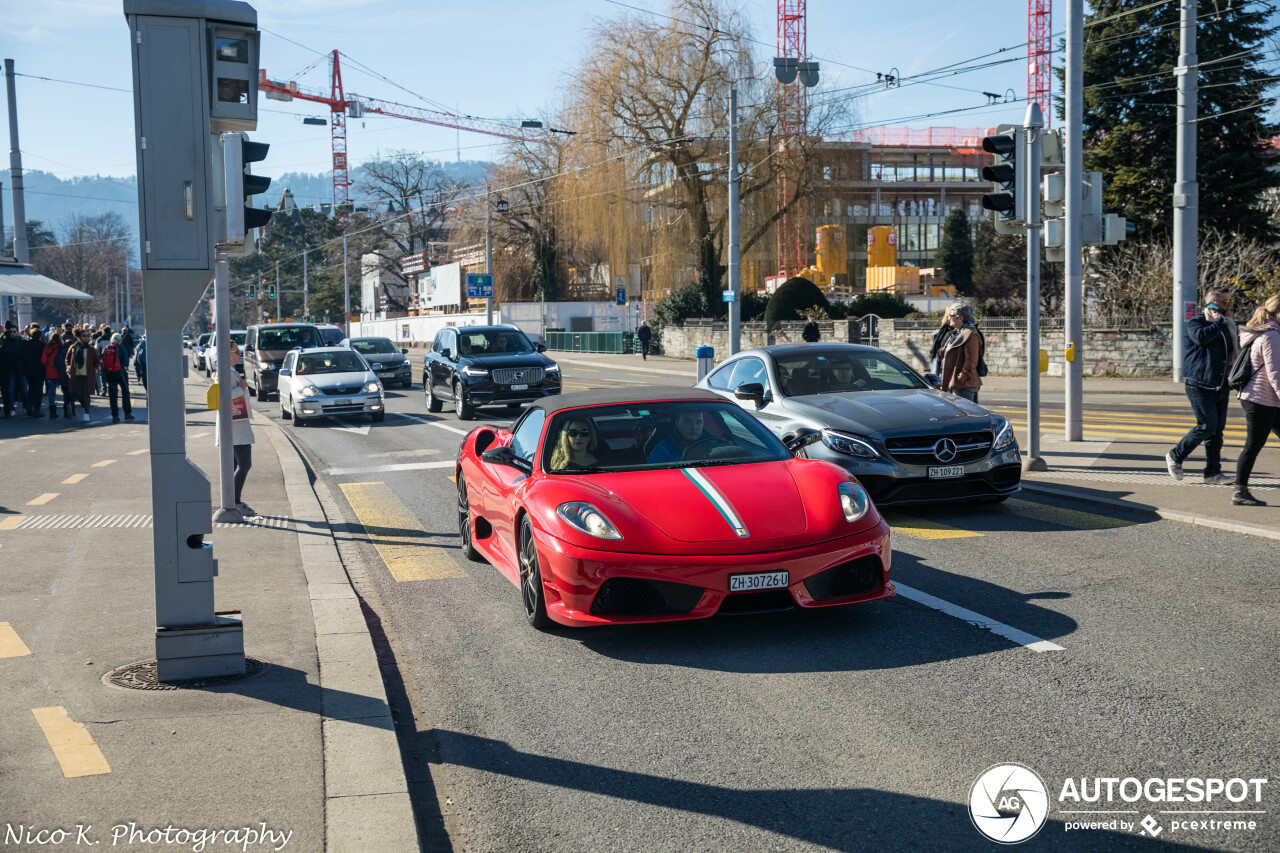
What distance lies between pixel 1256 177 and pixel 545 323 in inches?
1894

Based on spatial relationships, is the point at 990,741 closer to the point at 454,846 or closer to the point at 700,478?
the point at 454,846

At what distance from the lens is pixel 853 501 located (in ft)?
21.9

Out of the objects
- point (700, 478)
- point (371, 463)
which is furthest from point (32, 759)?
point (371, 463)

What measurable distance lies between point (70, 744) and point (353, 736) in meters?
1.10

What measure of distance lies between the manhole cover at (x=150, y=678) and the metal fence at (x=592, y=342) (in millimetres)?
53791

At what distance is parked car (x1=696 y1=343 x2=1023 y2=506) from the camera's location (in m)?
9.88

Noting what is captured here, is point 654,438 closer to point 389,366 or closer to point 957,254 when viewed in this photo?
point 389,366

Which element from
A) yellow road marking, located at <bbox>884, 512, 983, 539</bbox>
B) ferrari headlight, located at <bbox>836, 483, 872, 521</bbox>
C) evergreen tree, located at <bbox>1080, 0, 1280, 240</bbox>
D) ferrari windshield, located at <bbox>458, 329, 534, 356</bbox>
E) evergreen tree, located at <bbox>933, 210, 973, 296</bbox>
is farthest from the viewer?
evergreen tree, located at <bbox>933, 210, 973, 296</bbox>

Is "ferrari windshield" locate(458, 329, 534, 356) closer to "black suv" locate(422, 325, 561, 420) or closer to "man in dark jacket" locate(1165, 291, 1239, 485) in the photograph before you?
"black suv" locate(422, 325, 561, 420)

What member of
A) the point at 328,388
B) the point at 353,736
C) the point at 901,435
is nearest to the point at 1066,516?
the point at 901,435

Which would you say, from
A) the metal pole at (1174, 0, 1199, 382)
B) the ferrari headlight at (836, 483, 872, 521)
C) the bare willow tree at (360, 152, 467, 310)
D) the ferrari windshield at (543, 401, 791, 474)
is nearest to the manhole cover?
the ferrari windshield at (543, 401, 791, 474)

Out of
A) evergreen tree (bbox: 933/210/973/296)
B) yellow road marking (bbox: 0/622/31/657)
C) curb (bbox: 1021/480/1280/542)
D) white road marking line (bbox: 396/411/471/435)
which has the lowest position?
white road marking line (bbox: 396/411/471/435)

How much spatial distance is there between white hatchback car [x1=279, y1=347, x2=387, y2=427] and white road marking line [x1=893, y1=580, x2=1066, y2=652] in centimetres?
1737

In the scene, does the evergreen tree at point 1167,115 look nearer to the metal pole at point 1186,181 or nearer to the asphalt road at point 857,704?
the metal pole at point 1186,181
